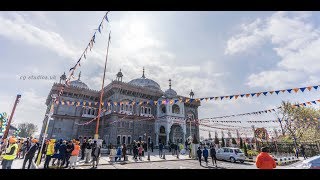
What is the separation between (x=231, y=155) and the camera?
18562mm

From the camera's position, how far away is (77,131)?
3209 cm

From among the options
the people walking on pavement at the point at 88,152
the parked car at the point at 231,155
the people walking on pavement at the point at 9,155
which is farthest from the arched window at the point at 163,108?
the people walking on pavement at the point at 9,155

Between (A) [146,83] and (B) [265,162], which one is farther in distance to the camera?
(A) [146,83]

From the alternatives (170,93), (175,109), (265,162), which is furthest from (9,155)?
(175,109)

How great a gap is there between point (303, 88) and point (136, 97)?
27.2 m

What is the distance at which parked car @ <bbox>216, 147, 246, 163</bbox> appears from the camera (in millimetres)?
18078

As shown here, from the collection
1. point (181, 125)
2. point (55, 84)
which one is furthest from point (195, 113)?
point (55, 84)

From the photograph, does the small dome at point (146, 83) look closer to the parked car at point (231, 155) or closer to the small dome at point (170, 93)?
the small dome at point (170, 93)

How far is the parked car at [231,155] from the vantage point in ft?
59.3

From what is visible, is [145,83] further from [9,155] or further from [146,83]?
[9,155]

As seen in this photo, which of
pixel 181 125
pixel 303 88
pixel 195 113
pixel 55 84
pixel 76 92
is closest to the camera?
pixel 303 88
